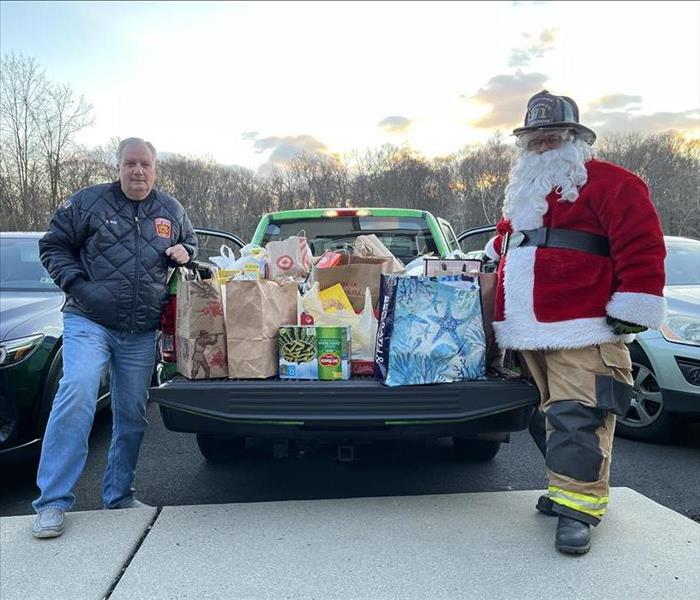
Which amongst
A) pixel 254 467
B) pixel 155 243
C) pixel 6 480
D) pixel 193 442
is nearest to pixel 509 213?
pixel 155 243

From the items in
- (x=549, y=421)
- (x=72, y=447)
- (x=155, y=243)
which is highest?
(x=155, y=243)

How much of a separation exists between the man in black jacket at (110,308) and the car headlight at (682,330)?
10.9 ft

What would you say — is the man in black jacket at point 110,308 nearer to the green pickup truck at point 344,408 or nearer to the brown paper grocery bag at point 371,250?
the green pickup truck at point 344,408

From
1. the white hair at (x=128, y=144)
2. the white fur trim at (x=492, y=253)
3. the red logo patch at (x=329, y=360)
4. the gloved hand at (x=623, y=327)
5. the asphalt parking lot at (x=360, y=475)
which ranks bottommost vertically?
the asphalt parking lot at (x=360, y=475)

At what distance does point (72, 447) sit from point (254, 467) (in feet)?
4.46

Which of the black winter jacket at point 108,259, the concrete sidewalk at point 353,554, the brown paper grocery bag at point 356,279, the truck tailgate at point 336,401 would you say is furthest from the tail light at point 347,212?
the concrete sidewalk at point 353,554

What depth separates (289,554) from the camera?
8.27ft

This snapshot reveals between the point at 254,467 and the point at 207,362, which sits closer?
the point at 207,362

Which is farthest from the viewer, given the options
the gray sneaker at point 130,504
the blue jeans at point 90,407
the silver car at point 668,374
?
the silver car at point 668,374

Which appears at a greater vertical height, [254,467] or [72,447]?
[72,447]

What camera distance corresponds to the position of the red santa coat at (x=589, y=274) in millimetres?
2328

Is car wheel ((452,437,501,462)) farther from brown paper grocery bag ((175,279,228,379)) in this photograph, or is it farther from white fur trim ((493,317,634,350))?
brown paper grocery bag ((175,279,228,379))

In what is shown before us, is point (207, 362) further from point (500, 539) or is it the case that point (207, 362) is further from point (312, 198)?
point (312, 198)

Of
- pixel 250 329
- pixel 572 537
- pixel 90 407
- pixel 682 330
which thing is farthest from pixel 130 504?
pixel 682 330
